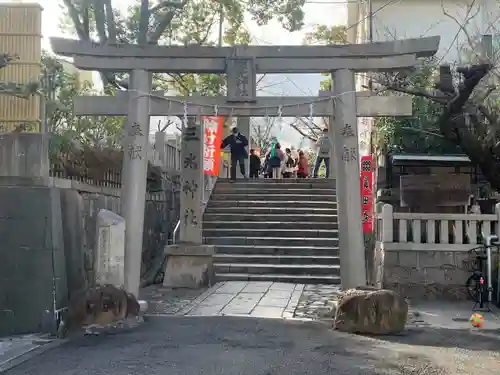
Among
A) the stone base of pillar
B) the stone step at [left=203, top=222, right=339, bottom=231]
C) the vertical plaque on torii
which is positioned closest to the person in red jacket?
the stone step at [left=203, top=222, right=339, bottom=231]

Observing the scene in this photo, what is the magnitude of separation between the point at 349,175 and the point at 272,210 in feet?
28.6

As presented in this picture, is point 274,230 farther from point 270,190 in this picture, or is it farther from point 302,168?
point 302,168

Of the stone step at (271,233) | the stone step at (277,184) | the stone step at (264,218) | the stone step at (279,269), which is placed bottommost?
the stone step at (279,269)

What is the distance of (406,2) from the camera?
73.0 ft

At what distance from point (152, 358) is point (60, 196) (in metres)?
3.46

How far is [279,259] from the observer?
16391mm

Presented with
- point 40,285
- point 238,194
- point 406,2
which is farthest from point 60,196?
point 406,2

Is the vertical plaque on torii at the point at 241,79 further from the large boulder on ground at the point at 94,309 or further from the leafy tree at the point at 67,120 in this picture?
the large boulder on ground at the point at 94,309

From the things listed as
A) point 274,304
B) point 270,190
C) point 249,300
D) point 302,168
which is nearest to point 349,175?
point 274,304

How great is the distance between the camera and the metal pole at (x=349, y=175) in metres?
10.5

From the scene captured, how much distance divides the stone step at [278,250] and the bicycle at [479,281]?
4.48 m

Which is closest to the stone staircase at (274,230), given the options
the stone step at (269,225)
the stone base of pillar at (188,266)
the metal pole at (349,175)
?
the stone step at (269,225)

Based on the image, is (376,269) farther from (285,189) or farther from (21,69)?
(21,69)

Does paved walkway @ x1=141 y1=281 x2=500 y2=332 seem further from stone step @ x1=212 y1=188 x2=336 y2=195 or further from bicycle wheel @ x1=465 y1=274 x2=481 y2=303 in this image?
stone step @ x1=212 y1=188 x2=336 y2=195
